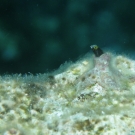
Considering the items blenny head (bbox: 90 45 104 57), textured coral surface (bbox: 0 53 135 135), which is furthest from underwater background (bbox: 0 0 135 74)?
blenny head (bbox: 90 45 104 57)

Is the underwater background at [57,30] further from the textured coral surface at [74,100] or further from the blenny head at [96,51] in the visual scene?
the blenny head at [96,51]

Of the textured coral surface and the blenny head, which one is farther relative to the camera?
the blenny head

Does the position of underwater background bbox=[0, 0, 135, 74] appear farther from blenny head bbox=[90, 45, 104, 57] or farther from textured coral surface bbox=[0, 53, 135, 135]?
blenny head bbox=[90, 45, 104, 57]

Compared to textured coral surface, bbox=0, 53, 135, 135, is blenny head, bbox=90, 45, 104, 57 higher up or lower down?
higher up

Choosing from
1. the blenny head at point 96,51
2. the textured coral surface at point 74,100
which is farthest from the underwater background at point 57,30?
the blenny head at point 96,51

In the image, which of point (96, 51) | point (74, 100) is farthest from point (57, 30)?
point (74, 100)

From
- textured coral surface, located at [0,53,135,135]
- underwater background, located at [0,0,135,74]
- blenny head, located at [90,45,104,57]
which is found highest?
underwater background, located at [0,0,135,74]
